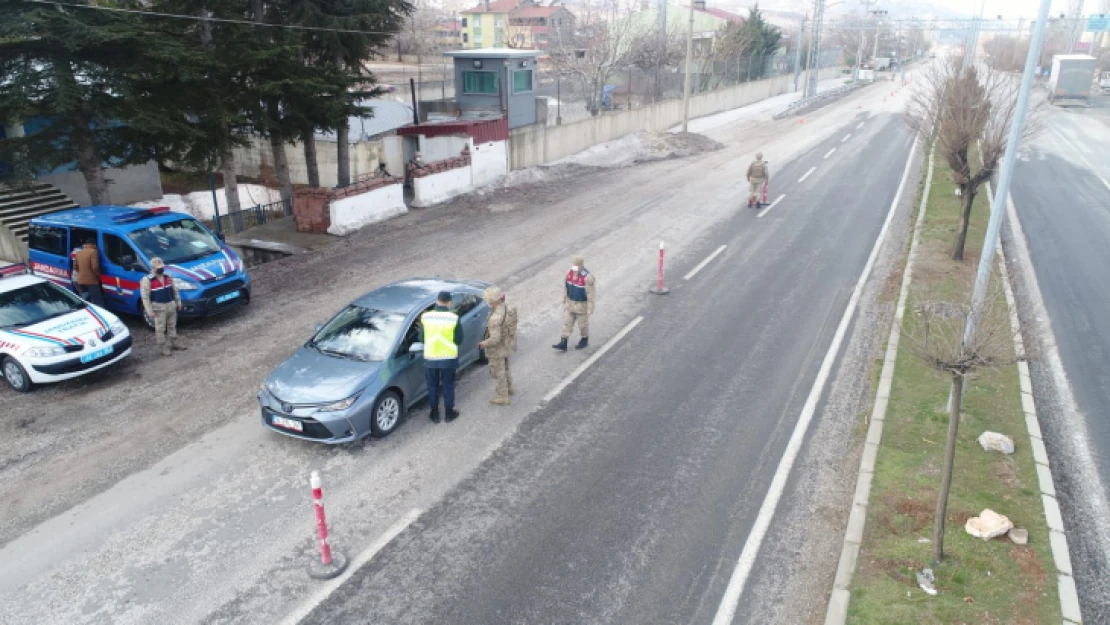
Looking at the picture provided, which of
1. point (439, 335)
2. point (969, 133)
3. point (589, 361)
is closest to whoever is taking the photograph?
point (439, 335)

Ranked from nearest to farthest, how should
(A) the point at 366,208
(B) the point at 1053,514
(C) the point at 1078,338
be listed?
(B) the point at 1053,514 → (C) the point at 1078,338 → (A) the point at 366,208

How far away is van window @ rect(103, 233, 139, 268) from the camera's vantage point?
13.0 metres

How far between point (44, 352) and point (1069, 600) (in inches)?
500

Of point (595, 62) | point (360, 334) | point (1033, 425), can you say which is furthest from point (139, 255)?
point (595, 62)

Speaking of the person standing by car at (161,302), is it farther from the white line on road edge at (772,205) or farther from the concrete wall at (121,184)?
the white line on road edge at (772,205)

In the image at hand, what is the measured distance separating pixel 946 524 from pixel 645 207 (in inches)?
636

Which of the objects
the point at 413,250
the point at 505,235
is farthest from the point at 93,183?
the point at 505,235

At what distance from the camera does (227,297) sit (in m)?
13.3

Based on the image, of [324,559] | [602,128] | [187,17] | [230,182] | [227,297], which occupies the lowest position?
[324,559]

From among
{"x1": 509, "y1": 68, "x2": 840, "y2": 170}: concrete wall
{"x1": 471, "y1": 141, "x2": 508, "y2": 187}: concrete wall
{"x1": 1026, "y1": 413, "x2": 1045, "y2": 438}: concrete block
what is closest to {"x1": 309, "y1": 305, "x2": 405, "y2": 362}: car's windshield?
{"x1": 1026, "y1": 413, "x2": 1045, "y2": 438}: concrete block

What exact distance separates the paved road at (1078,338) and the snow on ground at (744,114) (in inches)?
731

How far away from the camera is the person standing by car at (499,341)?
962cm

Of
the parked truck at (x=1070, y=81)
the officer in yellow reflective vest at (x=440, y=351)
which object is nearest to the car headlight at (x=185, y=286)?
the officer in yellow reflective vest at (x=440, y=351)

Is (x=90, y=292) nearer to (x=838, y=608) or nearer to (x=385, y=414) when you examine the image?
(x=385, y=414)
